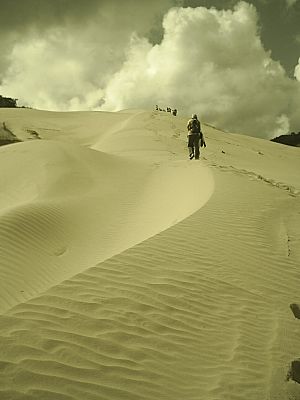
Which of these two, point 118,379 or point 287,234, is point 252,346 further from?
point 287,234

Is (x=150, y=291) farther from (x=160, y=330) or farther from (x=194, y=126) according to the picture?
(x=194, y=126)

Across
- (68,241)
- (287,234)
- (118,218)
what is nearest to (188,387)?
(287,234)

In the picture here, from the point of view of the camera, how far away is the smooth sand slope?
289 cm

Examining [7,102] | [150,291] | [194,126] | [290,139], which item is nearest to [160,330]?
[150,291]

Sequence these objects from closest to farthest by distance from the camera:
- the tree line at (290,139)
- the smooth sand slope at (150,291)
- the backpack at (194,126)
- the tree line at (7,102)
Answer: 1. the smooth sand slope at (150,291)
2. the backpack at (194,126)
3. the tree line at (7,102)
4. the tree line at (290,139)

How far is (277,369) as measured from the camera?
10.9 ft

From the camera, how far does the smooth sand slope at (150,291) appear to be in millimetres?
2887

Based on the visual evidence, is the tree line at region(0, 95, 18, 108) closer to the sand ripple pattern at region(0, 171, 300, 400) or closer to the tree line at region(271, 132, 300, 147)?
the sand ripple pattern at region(0, 171, 300, 400)

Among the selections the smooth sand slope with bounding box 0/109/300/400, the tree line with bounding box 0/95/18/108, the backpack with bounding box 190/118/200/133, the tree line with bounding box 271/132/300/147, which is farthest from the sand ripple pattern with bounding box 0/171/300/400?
the tree line with bounding box 271/132/300/147

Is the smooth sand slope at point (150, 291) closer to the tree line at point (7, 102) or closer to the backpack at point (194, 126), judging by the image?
the backpack at point (194, 126)

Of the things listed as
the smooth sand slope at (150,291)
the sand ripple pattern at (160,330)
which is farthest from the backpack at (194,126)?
the sand ripple pattern at (160,330)

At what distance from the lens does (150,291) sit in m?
4.04

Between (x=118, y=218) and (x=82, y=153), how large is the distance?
6.45 metres

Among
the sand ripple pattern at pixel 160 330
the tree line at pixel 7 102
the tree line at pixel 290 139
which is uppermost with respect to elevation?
the tree line at pixel 290 139
